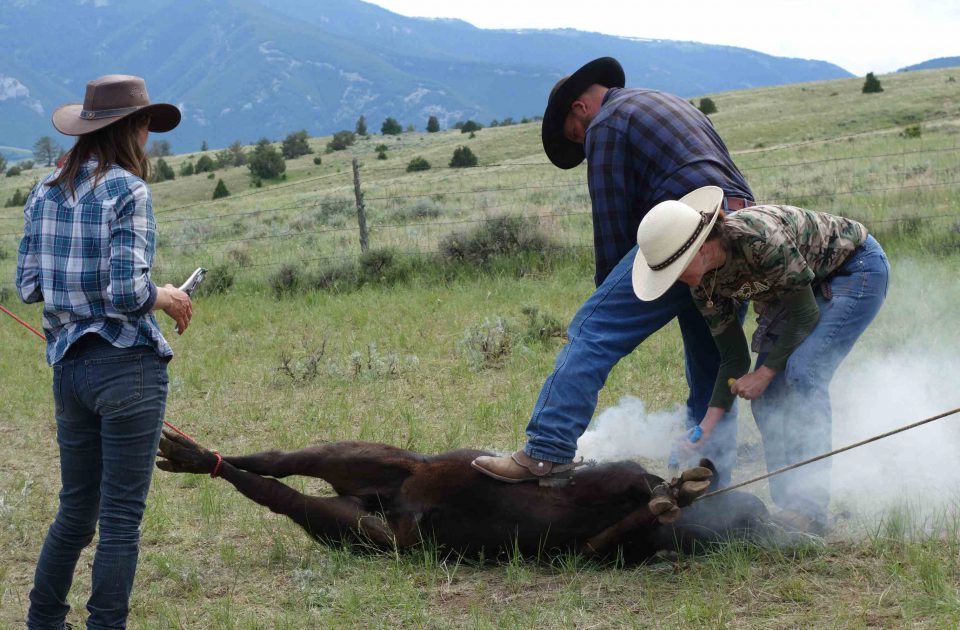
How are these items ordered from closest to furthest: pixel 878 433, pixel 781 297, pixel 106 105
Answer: pixel 106 105, pixel 781 297, pixel 878 433

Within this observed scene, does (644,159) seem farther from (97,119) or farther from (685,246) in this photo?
(97,119)

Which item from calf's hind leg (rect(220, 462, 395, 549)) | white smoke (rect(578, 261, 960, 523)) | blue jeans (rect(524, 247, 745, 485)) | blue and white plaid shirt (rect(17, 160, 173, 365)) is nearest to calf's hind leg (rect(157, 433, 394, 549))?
calf's hind leg (rect(220, 462, 395, 549))

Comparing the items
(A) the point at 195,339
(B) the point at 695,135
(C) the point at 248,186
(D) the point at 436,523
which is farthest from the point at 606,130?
(C) the point at 248,186

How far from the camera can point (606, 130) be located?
390cm

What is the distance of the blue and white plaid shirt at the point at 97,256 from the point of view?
9.37ft

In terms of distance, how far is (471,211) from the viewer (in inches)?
643

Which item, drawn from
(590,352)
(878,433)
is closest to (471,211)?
(878,433)

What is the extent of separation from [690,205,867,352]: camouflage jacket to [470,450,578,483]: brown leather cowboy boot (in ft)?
2.87

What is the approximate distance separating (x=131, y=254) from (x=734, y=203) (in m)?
2.37

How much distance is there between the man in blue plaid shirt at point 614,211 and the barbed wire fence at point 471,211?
6673 mm

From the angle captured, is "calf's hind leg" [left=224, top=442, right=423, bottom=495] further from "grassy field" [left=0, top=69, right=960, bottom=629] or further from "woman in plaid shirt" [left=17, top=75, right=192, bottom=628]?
"woman in plaid shirt" [left=17, top=75, right=192, bottom=628]

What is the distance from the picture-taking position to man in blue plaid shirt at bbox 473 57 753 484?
12.0ft

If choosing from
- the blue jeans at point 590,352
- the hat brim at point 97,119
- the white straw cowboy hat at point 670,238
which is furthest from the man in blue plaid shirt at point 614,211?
the hat brim at point 97,119

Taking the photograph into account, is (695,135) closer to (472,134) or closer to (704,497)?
(704,497)
